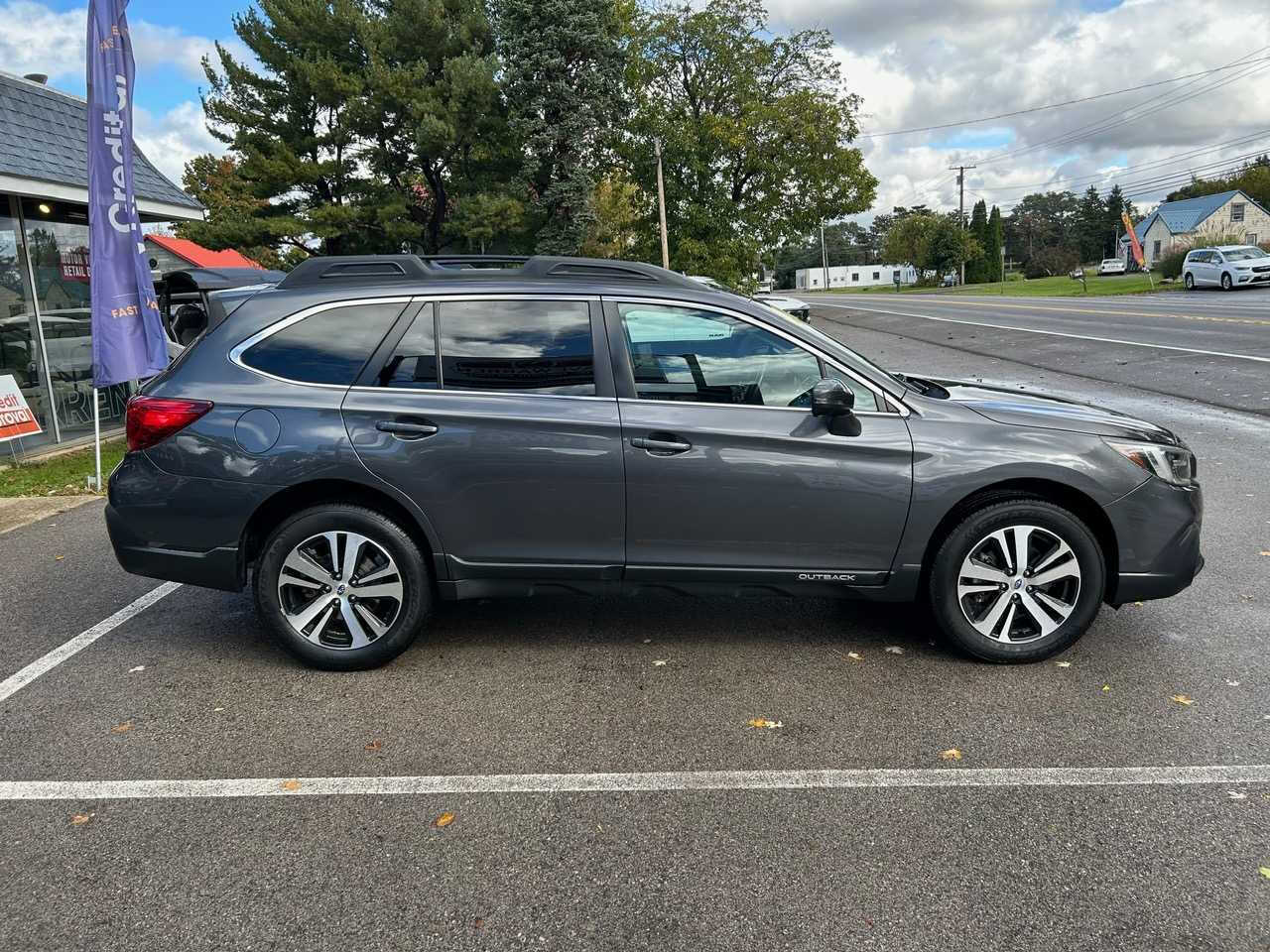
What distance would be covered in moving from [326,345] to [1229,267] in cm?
3781

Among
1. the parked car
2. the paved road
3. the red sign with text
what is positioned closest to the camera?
the red sign with text

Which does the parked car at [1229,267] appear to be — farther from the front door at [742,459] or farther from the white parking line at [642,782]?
the white parking line at [642,782]

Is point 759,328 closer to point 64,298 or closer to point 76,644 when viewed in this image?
point 76,644

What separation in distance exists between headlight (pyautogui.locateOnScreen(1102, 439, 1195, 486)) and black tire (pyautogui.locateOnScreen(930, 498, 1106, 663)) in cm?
36

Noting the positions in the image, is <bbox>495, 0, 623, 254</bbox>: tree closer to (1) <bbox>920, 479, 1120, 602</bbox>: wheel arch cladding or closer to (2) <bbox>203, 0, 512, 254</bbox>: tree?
(2) <bbox>203, 0, 512, 254</bbox>: tree

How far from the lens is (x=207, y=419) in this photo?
3953 mm

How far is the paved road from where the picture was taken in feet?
42.3

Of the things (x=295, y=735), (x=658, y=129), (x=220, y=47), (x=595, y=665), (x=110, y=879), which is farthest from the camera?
(x=658, y=129)

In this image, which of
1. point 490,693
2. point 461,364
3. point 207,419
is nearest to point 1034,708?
point 490,693

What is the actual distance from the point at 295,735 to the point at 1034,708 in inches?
115

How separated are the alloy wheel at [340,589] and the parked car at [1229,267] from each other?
37.5 metres

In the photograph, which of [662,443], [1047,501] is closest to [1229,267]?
[1047,501]

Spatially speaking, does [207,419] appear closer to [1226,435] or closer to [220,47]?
[1226,435]

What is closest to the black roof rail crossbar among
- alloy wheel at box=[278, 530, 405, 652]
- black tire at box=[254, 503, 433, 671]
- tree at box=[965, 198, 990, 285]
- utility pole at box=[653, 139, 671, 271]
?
black tire at box=[254, 503, 433, 671]
